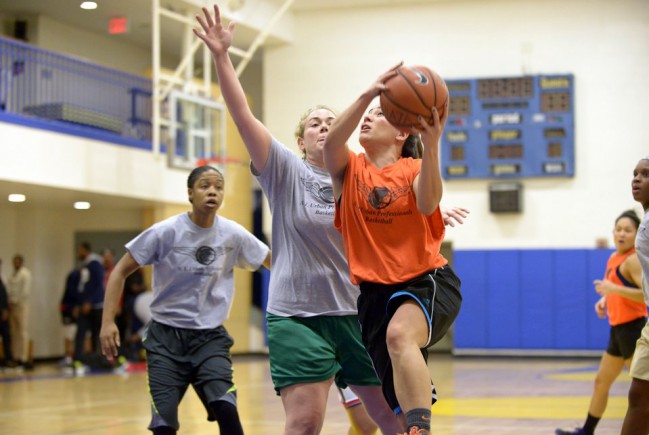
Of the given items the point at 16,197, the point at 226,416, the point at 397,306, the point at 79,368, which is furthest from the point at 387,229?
the point at 16,197

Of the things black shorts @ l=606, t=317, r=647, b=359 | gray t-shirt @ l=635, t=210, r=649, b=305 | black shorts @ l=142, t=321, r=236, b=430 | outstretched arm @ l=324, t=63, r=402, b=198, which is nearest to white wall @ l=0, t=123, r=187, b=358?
black shorts @ l=142, t=321, r=236, b=430

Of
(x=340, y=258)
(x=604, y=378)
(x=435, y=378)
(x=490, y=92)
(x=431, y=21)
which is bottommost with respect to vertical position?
(x=435, y=378)

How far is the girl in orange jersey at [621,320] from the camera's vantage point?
704 cm

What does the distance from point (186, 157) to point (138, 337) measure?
303cm

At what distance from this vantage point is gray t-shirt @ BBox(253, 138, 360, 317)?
15.2 ft

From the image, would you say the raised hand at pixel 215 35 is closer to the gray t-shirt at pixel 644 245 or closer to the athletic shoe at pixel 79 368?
the gray t-shirt at pixel 644 245

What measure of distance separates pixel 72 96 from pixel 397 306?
13.7m

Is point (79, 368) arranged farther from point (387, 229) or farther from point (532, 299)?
point (387, 229)

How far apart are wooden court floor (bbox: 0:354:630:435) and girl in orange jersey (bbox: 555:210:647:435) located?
22.8 inches

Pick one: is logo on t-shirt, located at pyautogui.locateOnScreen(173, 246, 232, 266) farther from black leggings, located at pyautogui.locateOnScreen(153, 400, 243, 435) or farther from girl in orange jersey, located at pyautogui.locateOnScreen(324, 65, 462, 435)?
girl in orange jersey, located at pyautogui.locateOnScreen(324, 65, 462, 435)

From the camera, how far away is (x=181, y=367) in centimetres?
549

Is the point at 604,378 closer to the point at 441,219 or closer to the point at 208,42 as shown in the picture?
the point at 441,219

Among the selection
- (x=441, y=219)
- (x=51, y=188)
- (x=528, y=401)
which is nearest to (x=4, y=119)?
(x=51, y=188)

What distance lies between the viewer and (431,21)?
1834 cm
